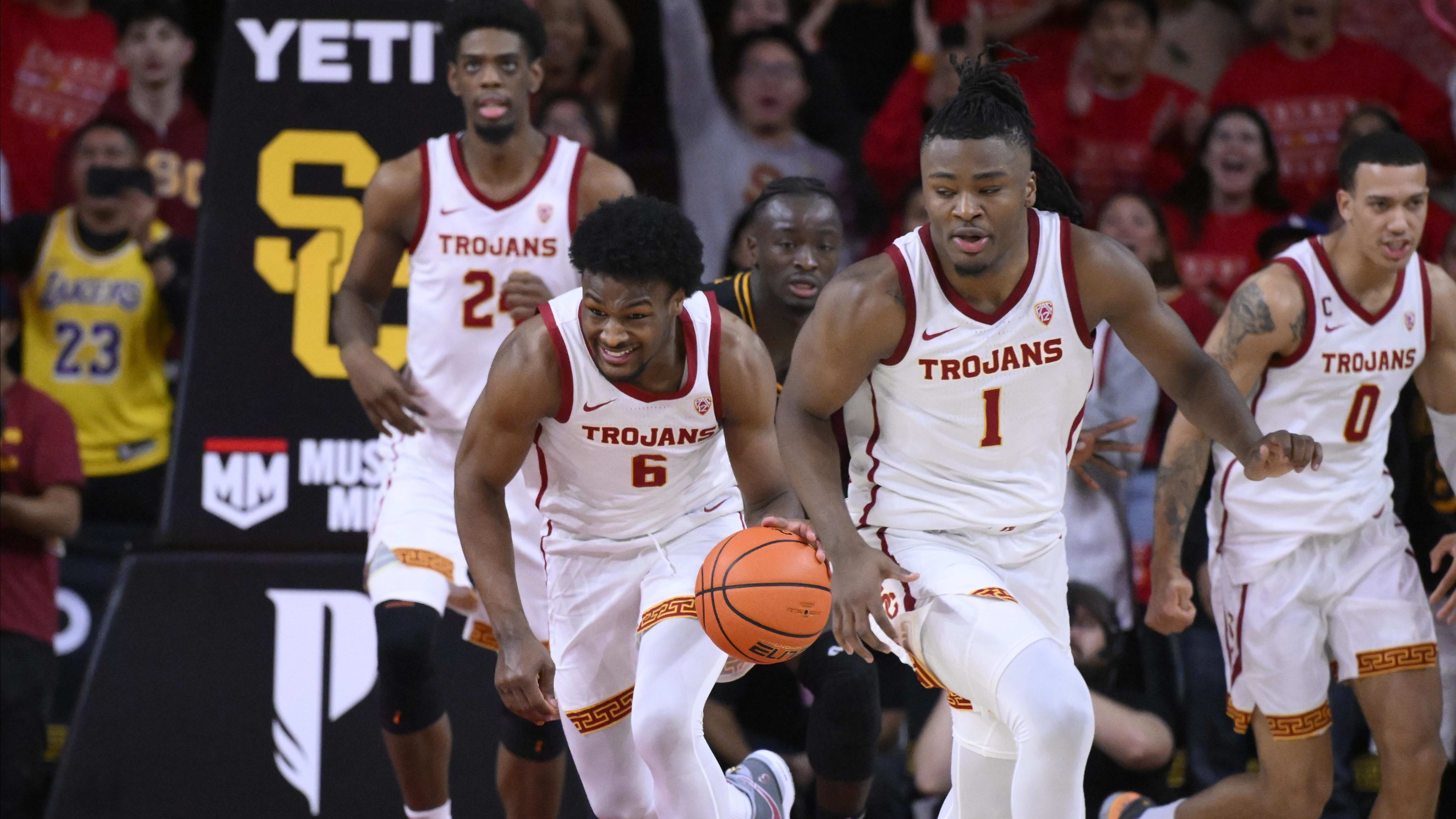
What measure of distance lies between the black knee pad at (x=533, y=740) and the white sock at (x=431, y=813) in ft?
0.98

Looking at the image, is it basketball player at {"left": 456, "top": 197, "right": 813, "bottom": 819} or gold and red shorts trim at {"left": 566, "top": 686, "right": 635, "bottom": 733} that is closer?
basketball player at {"left": 456, "top": 197, "right": 813, "bottom": 819}

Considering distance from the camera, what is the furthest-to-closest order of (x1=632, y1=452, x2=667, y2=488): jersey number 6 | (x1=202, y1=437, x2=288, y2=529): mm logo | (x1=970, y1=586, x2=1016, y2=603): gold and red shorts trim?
(x1=202, y1=437, x2=288, y2=529): mm logo, (x1=632, y1=452, x2=667, y2=488): jersey number 6, (x1=970, y1=586, x2=1016, y2=603): gold and red shorts trim

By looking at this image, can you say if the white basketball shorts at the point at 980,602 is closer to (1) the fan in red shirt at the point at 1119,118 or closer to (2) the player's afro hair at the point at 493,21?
(2) the player's afro hair at the point at 493,21

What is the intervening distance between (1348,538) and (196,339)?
162 inches

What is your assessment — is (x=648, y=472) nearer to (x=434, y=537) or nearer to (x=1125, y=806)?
(x=434, y=537)

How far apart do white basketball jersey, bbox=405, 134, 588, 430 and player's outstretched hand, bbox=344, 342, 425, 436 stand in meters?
0.17

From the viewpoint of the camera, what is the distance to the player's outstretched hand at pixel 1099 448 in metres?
5.47

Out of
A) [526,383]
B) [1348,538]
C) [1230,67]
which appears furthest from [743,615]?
[1230,67]

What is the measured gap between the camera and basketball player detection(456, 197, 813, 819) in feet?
14.0

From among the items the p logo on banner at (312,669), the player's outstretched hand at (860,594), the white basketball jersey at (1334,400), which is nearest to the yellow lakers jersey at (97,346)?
the p logo on banner at (312,669)

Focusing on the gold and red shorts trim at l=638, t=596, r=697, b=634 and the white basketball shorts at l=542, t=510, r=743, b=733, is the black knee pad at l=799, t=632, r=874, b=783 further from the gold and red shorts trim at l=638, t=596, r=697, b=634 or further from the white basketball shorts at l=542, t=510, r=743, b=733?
the gold and red shorts trim at l=638, t=596, r=697, b=634

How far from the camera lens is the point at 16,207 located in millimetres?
7902

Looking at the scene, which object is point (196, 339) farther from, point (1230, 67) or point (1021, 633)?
point (1230, 67)

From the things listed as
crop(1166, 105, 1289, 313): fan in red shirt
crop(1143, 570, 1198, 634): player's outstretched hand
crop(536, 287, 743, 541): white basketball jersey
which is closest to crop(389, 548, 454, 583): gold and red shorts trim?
crop(536, 287, 743, 541): white basketball jersey
